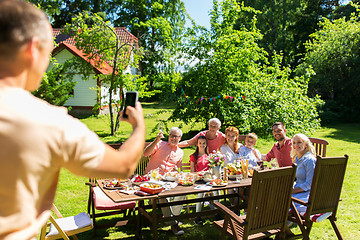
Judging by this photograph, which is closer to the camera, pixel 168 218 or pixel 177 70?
pixel 168 218

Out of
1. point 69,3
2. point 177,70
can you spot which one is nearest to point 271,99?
point 177,70

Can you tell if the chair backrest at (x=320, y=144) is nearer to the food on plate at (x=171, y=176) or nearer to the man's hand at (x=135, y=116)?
the food on plate at (x=171, y=176)

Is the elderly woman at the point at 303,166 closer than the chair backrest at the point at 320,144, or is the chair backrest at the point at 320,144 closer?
the elderly woman at the point at 303,166

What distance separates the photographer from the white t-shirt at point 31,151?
0.91 meters

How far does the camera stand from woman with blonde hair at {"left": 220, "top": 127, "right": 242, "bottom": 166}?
594cm

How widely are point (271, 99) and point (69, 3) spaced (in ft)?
93.7

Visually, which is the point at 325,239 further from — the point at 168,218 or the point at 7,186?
the point at 7,186

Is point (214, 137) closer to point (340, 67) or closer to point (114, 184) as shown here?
point (114, 184)

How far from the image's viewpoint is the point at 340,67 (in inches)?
777

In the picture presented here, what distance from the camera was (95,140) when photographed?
101 centimetres

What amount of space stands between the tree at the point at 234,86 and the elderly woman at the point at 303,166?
5.72 meters

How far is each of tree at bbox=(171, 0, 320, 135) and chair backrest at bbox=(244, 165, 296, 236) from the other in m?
6.82

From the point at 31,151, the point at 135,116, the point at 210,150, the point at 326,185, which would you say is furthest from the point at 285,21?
the point at 31,151

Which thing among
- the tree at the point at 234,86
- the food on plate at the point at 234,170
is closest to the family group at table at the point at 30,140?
the food on plate at the point at 234,170
